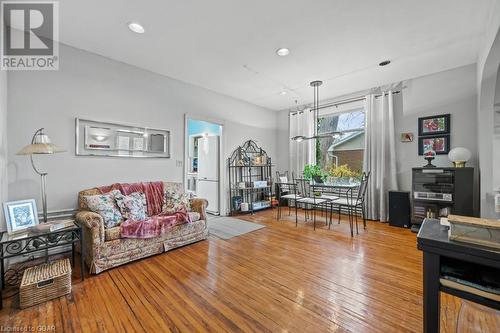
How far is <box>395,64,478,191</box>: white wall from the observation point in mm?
3607

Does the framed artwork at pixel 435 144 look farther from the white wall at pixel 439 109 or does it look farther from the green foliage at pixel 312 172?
the green foliage at pixel 312 172

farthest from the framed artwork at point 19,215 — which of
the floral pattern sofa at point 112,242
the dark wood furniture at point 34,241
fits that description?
the floral pattern sofa at point 112,242

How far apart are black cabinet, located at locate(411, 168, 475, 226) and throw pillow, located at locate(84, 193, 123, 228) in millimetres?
4830

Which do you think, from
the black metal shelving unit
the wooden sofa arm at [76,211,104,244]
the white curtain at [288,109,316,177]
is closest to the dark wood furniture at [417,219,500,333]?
the wooden sofa arm at [76,211,104,244]

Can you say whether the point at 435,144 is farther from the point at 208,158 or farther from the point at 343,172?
the point at 208,158

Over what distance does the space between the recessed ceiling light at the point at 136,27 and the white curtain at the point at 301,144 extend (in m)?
4.16

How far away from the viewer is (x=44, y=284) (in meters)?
1.85

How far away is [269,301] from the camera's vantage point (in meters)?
1.86

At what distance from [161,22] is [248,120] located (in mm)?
3332

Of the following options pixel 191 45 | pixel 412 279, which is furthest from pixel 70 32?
pixel 412 279

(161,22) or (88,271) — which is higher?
(161,22)

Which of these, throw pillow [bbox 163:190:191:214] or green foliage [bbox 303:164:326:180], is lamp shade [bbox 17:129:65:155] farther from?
green foliage [bbox 303:164:326:180]

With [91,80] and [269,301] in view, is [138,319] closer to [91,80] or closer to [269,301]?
[269,301]

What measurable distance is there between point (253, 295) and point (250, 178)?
374 centimetres
